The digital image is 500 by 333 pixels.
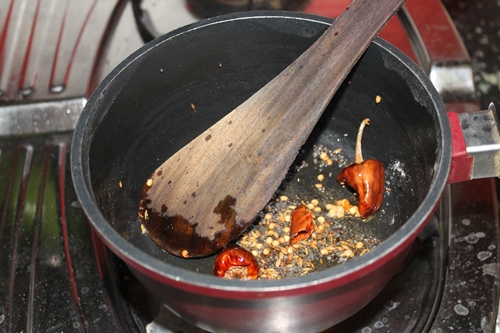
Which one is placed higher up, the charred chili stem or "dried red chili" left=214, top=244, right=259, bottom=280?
the charred chili stem

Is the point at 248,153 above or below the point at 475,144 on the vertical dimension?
below

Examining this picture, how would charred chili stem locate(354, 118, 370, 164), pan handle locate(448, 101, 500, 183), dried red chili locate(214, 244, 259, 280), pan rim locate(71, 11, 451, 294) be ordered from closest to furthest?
pan rim locate(71, 11, 451, 294) < pan handle locate(448, 101, 500, 183) < dried red chili locate(214, 244, 259, 280) < charred chili stem locate(354, 118, 370, 164)

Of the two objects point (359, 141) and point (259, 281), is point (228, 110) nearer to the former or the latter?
point (359, 141)

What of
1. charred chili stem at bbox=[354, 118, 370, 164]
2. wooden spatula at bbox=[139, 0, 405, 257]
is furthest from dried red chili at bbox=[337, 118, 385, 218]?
wooden spatula at bbox=[139, 0, 405, 257]

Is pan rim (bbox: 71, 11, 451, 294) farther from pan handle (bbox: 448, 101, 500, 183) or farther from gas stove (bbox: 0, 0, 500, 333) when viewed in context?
gas stove (bbox: 0, 0, 500, 333)

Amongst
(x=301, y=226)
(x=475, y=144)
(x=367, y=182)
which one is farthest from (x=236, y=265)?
(x=475, y=144)

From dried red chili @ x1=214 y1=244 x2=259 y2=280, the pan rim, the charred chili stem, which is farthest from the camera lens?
the charred chili stem

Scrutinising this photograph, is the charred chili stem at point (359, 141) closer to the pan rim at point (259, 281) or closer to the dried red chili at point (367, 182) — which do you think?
the dried red chili at point (367, 182)
